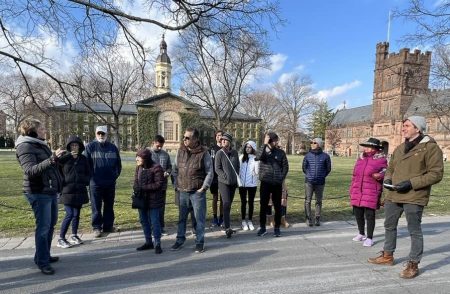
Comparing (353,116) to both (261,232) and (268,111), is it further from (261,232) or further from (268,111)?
(261,232)

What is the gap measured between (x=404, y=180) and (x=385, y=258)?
124cm

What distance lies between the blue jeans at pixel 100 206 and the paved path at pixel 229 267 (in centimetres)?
29

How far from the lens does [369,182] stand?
19.4ft

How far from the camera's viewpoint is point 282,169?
6.54 metres

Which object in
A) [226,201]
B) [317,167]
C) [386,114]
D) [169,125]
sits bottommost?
[226,201]

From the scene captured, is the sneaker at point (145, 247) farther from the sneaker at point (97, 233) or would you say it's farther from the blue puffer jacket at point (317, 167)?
the blue puffer jacket at point (317, 167)

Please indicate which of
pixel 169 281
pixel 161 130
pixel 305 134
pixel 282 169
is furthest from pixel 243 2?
pixel 305 134

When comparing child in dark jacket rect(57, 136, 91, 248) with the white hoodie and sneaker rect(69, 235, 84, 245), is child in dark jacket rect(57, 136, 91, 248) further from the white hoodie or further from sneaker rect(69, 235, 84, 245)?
the white hoodie

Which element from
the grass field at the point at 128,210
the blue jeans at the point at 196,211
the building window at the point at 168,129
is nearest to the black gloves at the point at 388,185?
the blue jeans at the point at 196,211

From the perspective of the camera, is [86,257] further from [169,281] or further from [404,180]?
[404,180]

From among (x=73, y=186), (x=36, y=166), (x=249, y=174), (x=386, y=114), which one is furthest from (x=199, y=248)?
(x=386, y=114)

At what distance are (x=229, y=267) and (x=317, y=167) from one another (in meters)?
3.38

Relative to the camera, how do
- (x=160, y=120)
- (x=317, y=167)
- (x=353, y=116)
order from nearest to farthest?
(x=317, y=167) < (x=160, y=120) < (x=353, y=116)

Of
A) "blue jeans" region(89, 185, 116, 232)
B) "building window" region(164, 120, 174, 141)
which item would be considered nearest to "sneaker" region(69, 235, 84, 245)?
"blue jeans" region(89, 185, 116, 232)
